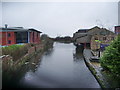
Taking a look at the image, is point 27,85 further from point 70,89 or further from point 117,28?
point 117,28

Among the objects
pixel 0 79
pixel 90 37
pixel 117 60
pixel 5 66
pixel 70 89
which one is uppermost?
pixel 90 37

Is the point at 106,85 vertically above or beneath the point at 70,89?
above

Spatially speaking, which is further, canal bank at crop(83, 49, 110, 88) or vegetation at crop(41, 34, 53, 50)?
vegetation at crop(41, 34, 53, 50)

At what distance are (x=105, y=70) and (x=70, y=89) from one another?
7.37 feet

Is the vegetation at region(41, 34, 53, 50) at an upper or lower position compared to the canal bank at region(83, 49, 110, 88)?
upper

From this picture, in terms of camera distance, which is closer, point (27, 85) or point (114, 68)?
point (114, 68)

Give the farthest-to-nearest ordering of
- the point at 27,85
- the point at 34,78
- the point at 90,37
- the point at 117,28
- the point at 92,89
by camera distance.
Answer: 1. the point at 117,28
2. the point at 90,37
3. the point at 34,78
4. the point at 27,85
5. the point at 92,89

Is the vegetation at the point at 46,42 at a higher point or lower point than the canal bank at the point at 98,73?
higher

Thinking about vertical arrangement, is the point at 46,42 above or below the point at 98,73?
above

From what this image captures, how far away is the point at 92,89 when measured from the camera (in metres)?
5.02

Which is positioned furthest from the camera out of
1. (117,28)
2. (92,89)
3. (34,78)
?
(117,28)

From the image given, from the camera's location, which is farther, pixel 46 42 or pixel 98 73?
pixel 46 42

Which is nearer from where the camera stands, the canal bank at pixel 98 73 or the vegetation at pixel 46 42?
the canal bank at pixel 98 73

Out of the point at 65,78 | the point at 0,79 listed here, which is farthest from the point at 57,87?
the point at 0,79
